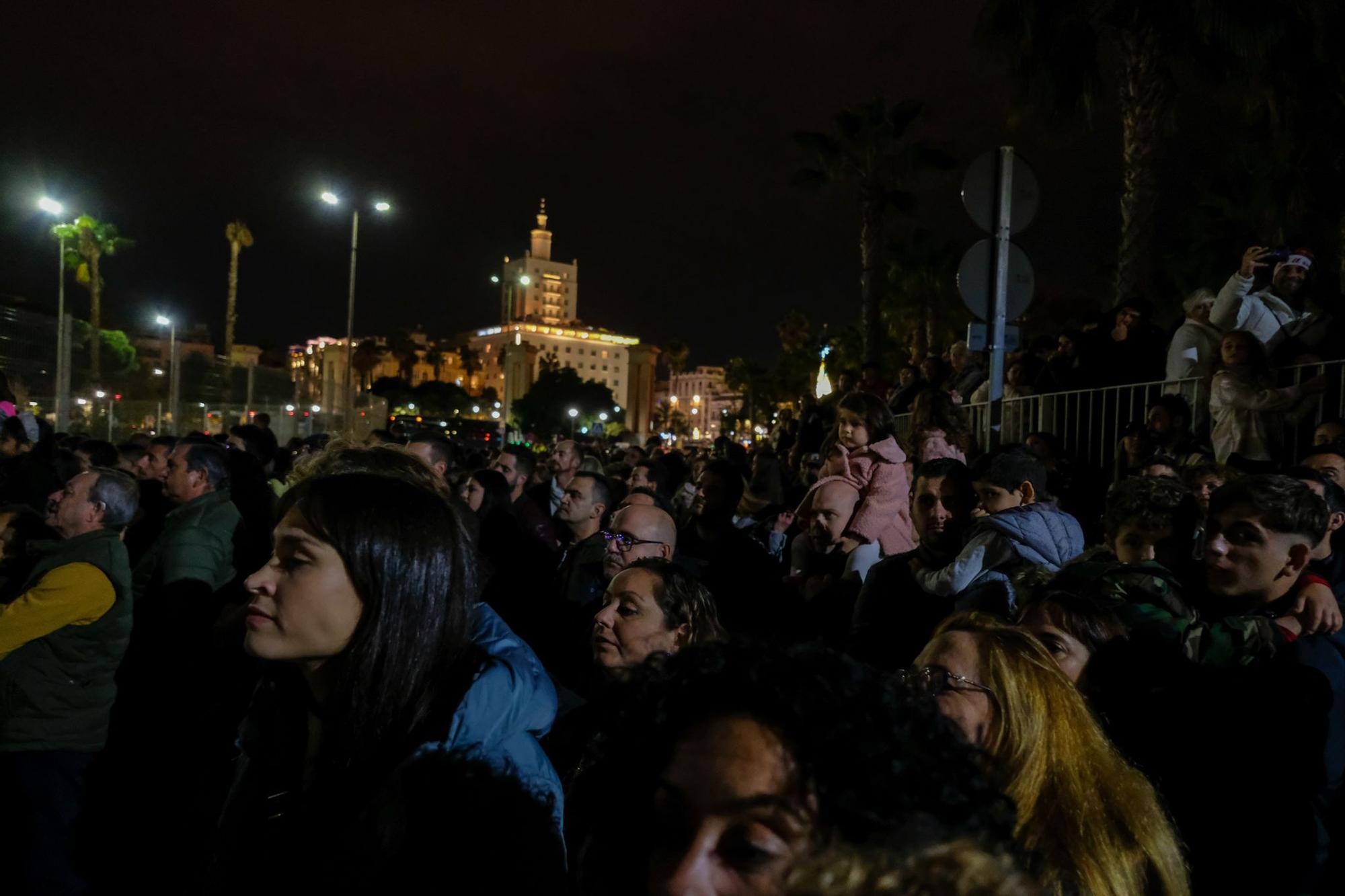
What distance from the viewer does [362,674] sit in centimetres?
188

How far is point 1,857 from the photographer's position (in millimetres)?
4559

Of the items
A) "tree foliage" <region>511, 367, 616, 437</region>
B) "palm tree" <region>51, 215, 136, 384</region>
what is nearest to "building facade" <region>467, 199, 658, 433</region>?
"tree foliage" <region>511, 367, 616, 437</region>

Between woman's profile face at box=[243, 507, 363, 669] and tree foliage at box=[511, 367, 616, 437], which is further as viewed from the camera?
tree foliage at box=[511, 367, 616, 437]

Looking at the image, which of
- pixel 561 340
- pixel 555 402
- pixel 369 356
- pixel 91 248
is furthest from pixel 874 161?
pixel 561 340

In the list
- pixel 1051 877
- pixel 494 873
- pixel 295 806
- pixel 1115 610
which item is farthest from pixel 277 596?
pixel 1115 610

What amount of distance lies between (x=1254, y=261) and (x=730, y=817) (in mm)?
7797

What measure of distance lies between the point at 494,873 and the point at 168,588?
4126mm

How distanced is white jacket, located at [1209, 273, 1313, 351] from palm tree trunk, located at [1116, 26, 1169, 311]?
15.5ft

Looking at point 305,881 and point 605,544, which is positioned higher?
point 605,544

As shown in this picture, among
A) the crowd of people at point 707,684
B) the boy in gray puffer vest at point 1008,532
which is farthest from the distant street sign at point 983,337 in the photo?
the boy in gray puffer vest at point 1008,532

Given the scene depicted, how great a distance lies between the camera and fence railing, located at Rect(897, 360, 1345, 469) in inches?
238

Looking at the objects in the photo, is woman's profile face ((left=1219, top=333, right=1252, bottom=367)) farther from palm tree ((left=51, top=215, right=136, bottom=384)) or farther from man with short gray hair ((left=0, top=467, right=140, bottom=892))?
palm tree ((left=51, top=215, right=136, bottom=384))

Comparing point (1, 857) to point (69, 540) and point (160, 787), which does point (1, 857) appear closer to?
point (160, 787)

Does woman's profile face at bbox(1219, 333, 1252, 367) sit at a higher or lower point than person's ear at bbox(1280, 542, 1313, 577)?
higher
